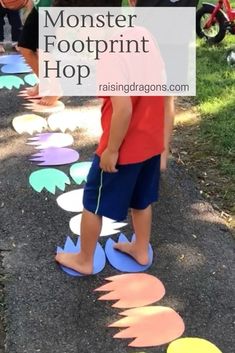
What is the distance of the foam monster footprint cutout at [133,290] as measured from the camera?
2377 mm

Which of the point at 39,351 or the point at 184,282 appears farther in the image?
the point at 184,282

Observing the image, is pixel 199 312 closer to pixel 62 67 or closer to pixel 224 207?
pixel 224 207

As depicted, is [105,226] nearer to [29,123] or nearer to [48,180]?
[48,180]

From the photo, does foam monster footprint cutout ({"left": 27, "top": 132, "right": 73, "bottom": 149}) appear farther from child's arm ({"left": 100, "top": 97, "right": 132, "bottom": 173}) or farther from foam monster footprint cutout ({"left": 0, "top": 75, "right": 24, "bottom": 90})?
child's arm ({"left": 100, "top": 97, "right": 132, "bottom": 173})

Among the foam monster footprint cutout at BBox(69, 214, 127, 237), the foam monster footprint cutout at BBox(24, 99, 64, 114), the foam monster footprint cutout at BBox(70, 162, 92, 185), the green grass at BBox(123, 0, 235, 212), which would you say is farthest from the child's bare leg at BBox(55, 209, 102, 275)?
the foam monster footprint cutout at BBox(24, 99, 64, 114)

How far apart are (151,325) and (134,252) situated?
45 centimetres

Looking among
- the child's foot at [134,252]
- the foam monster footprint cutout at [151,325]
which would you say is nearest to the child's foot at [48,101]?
the child's foot at [134,252]

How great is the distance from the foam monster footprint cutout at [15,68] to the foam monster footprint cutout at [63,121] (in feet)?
3.32

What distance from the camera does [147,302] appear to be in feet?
7.81

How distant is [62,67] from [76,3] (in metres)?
1.35

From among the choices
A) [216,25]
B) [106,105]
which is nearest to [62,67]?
[216,25]

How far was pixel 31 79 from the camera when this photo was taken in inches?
188

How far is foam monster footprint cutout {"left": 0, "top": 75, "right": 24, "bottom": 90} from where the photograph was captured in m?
4.64

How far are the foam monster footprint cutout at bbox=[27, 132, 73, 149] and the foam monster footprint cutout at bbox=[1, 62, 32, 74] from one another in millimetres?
1333
